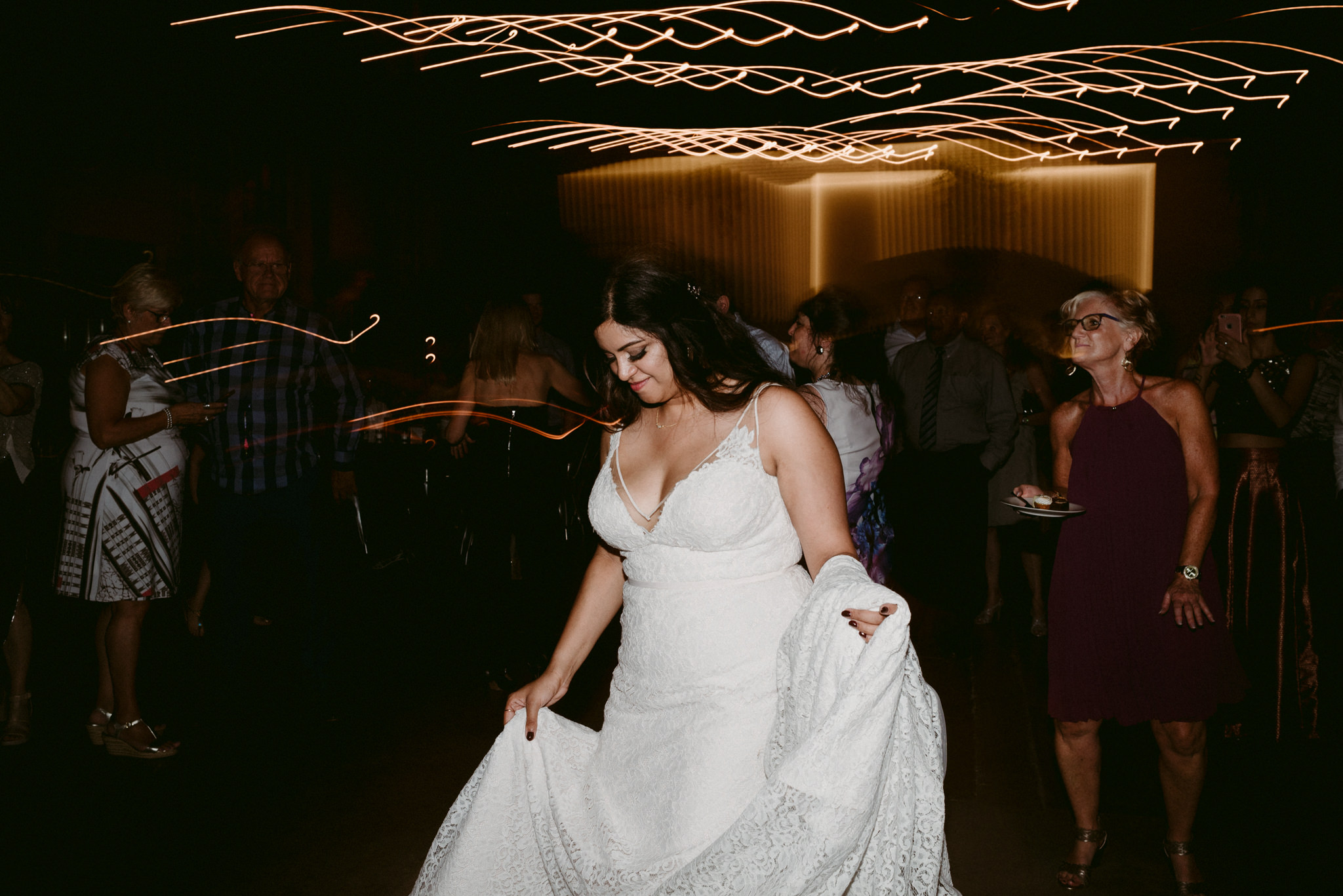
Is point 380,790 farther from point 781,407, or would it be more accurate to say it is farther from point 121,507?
point 781,407

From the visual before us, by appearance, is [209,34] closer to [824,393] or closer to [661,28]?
[661,28]

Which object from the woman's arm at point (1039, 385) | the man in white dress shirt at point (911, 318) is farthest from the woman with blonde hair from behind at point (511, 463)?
the woman's arm at point (1039, 385)

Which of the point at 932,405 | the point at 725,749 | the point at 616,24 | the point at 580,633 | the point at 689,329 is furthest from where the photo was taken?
the point at 616,24

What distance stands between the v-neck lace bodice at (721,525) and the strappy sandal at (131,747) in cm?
266

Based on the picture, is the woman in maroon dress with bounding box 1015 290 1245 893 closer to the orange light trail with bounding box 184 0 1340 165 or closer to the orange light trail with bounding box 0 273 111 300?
the orange light trail with bounding box 184 0 1340 165

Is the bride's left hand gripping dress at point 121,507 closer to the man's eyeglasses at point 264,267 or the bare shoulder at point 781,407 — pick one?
the man's eyeglasses at point 264,267

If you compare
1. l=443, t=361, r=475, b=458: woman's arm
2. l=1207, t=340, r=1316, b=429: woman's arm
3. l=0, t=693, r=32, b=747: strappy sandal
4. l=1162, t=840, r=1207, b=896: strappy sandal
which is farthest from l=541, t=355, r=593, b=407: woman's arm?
l=1162, t=840, r=1207, b=896: strappy sandal

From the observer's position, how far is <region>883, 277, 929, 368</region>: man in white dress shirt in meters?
5.83

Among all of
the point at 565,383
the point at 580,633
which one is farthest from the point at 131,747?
the point at 580,633

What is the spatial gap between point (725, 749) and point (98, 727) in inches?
122

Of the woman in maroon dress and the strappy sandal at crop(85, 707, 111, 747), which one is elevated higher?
the woman in maroon dress

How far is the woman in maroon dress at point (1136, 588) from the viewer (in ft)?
8.53

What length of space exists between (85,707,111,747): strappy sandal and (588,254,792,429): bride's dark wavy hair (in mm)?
3053

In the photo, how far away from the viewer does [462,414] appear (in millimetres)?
4680
